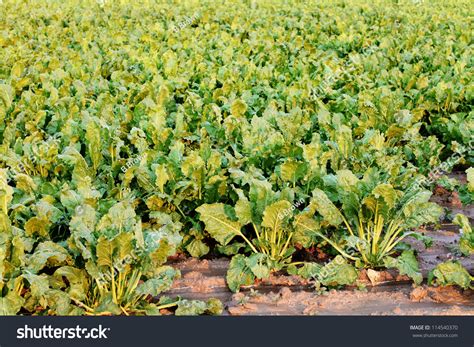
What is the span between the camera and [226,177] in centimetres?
477

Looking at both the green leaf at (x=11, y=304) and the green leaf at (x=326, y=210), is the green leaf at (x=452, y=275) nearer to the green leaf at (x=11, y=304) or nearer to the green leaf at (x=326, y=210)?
the green leaf at (x=326, y=210)

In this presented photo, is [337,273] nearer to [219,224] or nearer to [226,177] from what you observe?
[219,224]

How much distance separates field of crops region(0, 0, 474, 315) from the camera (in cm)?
387

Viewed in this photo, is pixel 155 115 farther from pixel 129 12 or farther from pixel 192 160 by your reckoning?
pixel 129 12

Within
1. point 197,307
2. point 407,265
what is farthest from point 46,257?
point 407,265

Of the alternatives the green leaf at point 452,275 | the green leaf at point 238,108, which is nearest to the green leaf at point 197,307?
the green leaf at point 452,275

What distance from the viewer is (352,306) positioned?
3924 mm

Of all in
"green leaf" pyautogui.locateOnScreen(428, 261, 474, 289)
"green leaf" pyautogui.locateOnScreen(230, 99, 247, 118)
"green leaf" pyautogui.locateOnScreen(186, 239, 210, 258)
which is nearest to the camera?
"green leaf" pyautogui.locateOnScreen(428, 261, 474, 289)

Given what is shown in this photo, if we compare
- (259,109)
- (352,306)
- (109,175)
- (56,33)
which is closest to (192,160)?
(109,175)

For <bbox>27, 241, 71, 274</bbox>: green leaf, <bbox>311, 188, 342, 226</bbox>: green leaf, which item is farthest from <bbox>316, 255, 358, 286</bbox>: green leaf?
<bbox>27, 241, 71, 274</bbox>: green leaf

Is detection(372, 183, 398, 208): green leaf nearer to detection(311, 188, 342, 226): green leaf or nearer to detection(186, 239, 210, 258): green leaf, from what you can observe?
detection(311, 188, 342, 226): green leaf

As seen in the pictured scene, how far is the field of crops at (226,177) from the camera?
3871 mm

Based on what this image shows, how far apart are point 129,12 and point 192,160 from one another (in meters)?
10.5

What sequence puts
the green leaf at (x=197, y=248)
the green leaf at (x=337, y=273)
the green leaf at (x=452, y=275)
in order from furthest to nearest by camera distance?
1. the green leaf at (x=197, y=248)
2. the green leaf at (x=337, y=273)
3. the green leaf at (x=452, y=275)
